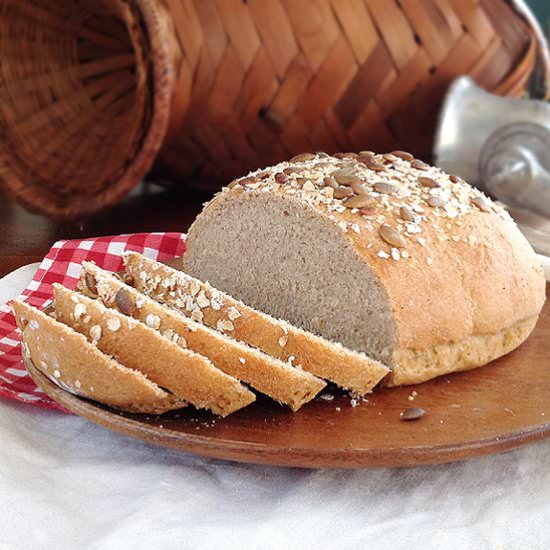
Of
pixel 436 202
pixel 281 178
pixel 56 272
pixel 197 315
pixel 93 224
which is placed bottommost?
pixel 93 224

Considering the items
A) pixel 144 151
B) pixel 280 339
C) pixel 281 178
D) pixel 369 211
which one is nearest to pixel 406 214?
pixel 369 211

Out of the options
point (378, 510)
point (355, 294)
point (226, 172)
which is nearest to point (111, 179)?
point (226, 172)

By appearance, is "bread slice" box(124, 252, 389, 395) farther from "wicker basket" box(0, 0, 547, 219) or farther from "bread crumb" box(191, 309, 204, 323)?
"wicker basket" box(0, 0, 547, 219)

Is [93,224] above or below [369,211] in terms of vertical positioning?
below

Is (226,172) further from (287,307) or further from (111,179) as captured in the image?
(287,307)

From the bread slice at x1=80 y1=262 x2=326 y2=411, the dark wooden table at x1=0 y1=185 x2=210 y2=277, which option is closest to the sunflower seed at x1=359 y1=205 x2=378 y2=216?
the bread slice at x1=80 y1=262 x2=326 y2=411

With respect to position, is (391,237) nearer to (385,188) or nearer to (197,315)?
(385,188)
